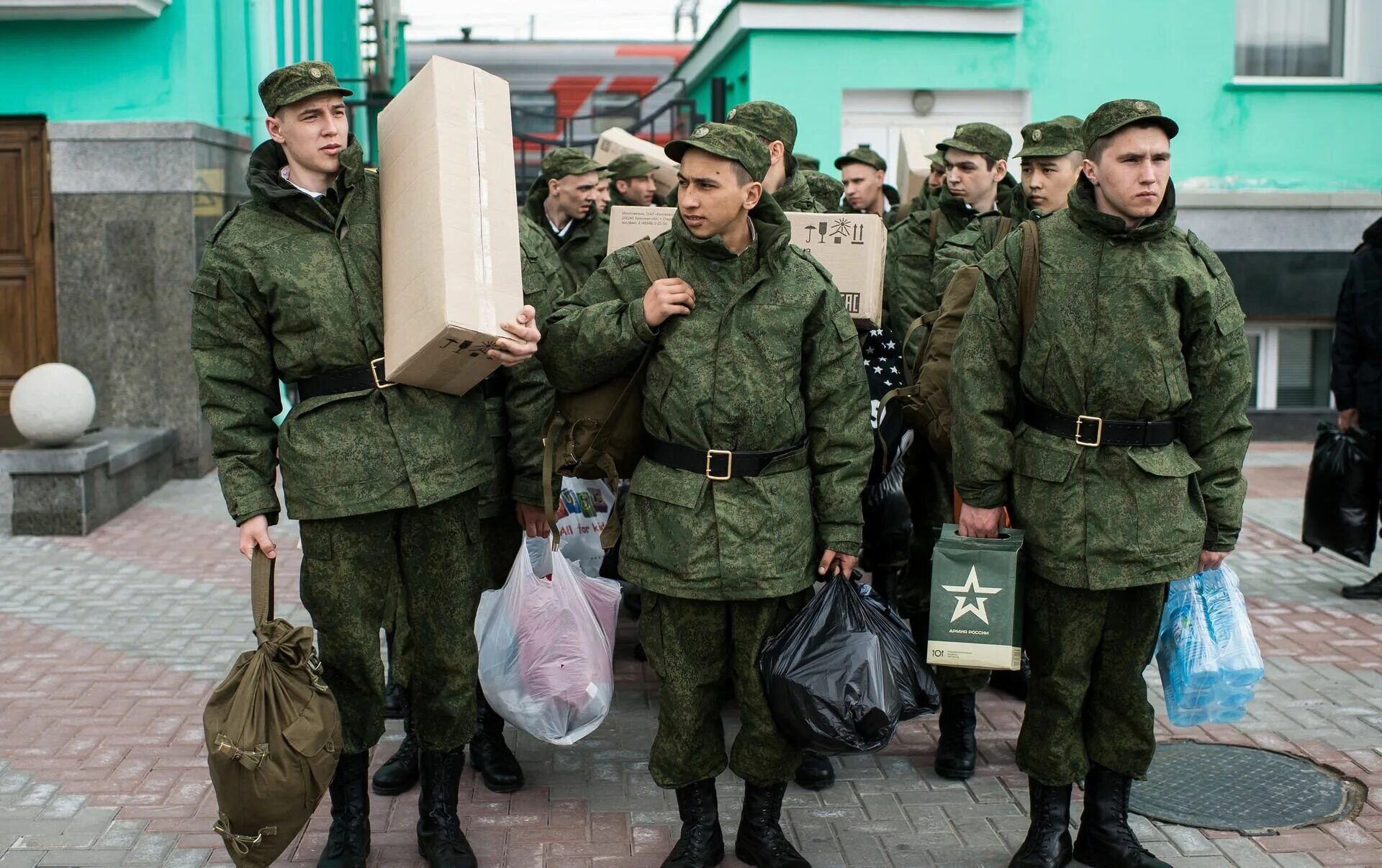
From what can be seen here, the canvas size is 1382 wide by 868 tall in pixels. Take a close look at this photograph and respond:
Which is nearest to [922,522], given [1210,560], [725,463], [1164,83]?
[1210,560]

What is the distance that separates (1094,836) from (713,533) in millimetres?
1450

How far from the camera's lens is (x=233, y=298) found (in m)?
3.95

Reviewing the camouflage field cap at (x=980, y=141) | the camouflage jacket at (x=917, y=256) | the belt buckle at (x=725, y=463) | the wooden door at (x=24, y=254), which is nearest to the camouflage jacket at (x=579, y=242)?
the camouflage jacket at (x=917, y=256)

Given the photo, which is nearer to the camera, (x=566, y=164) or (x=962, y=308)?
(x=962, y=308)

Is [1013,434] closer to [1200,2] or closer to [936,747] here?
[936,747]

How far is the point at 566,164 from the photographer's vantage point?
6.59 m

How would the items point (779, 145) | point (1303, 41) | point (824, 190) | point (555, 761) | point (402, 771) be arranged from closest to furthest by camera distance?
1. point (402, 771)
2. point (555, 761)
3. point (779, 145)
4. point (824, 190)
5. point (1303, 41)

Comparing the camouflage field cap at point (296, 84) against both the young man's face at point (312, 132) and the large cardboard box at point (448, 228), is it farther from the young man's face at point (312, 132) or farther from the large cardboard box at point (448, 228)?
the large cardboard box at point (448, 228)

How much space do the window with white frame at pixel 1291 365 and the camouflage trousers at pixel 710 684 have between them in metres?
9.31

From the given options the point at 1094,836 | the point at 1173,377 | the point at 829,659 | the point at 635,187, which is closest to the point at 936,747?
the point at 1094,836

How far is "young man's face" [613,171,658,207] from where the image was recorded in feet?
25.5

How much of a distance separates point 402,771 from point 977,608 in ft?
6.65

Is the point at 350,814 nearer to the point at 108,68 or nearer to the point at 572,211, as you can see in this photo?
the point at 572,211

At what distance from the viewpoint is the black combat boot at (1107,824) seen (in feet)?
13.9
